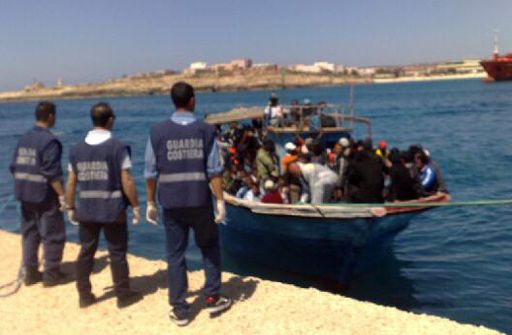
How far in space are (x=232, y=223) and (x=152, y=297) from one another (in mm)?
4285

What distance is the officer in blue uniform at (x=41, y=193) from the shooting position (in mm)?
5973

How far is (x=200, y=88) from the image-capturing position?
173 m

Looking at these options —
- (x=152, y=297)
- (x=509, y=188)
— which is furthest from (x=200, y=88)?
(x=152, y=297)

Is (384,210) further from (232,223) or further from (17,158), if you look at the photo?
(17,158)

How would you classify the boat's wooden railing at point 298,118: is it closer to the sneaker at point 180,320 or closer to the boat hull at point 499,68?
the sneaker at point 180,320

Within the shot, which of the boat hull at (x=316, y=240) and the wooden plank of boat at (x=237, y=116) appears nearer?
Answer: the boat hull at (x=316, y=240)

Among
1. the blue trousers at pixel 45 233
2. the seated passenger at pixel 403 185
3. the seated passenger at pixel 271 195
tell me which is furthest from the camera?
the seated passenger at pixel 403 185

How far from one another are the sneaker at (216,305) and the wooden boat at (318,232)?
2631 mm

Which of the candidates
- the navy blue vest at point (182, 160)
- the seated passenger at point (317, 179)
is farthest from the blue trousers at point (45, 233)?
the seated passenger at point (317, 179)

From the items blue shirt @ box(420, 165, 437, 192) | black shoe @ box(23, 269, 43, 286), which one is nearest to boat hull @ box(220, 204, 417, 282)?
blue shirt @ box(420, 165, 437, 192)

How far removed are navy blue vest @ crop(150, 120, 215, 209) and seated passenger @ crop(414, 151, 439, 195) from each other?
5.40 m

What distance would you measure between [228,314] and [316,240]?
3305 mm

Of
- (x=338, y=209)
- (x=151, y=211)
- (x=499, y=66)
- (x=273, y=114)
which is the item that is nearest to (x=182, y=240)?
(x=151, y=211)

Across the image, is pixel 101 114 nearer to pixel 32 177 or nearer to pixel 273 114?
pixel 32 177
